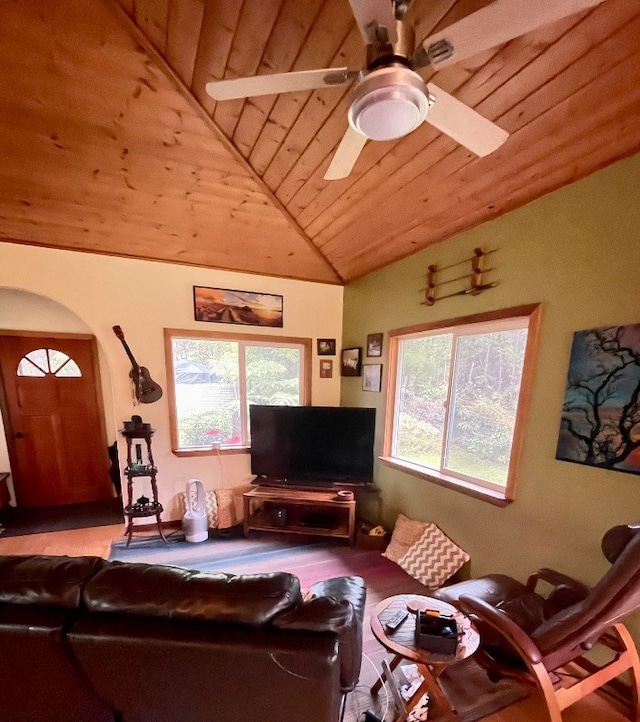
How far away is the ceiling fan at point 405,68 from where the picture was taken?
0.87 m

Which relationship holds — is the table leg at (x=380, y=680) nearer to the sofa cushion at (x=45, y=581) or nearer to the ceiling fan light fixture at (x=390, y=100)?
the sofa cushion at (x=45, y=581)

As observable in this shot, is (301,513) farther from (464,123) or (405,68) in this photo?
(405,68)

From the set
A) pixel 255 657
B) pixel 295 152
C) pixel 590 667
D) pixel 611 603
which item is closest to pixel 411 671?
pixel 590 667

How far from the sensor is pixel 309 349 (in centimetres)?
381

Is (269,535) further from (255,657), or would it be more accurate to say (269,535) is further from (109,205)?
(109,205)

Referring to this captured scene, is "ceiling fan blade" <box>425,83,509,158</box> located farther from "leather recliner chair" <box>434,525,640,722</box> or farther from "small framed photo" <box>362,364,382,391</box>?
"small framed photo" <box>362,364,382,391</box>

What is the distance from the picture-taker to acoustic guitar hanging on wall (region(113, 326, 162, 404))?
307 centimetres

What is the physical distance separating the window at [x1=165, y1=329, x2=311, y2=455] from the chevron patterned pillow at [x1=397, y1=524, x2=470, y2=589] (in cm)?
186

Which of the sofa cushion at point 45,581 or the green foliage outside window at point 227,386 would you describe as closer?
the sofa cushion at point 45,581

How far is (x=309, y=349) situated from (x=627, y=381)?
277 cm

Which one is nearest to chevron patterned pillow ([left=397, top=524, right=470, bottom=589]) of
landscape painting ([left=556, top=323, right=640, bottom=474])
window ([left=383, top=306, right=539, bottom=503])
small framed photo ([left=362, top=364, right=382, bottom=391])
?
window ([left=383, top=306, right=539, bottom=503])

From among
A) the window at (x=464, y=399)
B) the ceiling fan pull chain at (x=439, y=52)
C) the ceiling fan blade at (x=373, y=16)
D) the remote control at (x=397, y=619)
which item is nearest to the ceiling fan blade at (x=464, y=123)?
the ceiling fan pull chain at (x=439, y=52)

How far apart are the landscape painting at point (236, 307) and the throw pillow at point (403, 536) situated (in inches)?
92.4

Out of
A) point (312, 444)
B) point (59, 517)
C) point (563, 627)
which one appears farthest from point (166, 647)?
point (59, 517)
